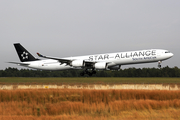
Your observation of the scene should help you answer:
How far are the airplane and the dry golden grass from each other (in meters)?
19.2

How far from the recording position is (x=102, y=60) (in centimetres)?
4200

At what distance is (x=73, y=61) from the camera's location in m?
42.6

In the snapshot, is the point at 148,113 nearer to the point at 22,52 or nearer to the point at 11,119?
the point at 11,119

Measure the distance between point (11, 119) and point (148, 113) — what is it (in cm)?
827

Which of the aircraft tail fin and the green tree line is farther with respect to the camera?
the green tree line

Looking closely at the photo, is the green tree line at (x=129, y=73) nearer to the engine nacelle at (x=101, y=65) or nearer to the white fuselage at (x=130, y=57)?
the white fuselage at (x=130, y=57)

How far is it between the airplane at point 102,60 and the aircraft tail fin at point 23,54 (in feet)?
5.09

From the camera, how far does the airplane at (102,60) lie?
3950 centimetres

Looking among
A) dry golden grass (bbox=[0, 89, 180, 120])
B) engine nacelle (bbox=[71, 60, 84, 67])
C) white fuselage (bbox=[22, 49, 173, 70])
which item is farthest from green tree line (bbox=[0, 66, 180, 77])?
dry golden grass (bbox=[0, 89, 180, 120])

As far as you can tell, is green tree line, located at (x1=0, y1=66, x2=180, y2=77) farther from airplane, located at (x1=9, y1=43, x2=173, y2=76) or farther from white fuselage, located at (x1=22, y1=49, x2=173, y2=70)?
white fuselage, located at (x1=22, y1=49, x2=173, y2=70)

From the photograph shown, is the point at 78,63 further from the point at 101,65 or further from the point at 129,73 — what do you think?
the point at 129,73

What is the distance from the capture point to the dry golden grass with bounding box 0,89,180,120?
586 inches

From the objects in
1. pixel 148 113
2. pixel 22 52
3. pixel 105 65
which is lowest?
pixel 148 113

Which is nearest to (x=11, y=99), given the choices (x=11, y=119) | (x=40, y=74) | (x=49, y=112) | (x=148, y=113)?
(x=49, y=112)
